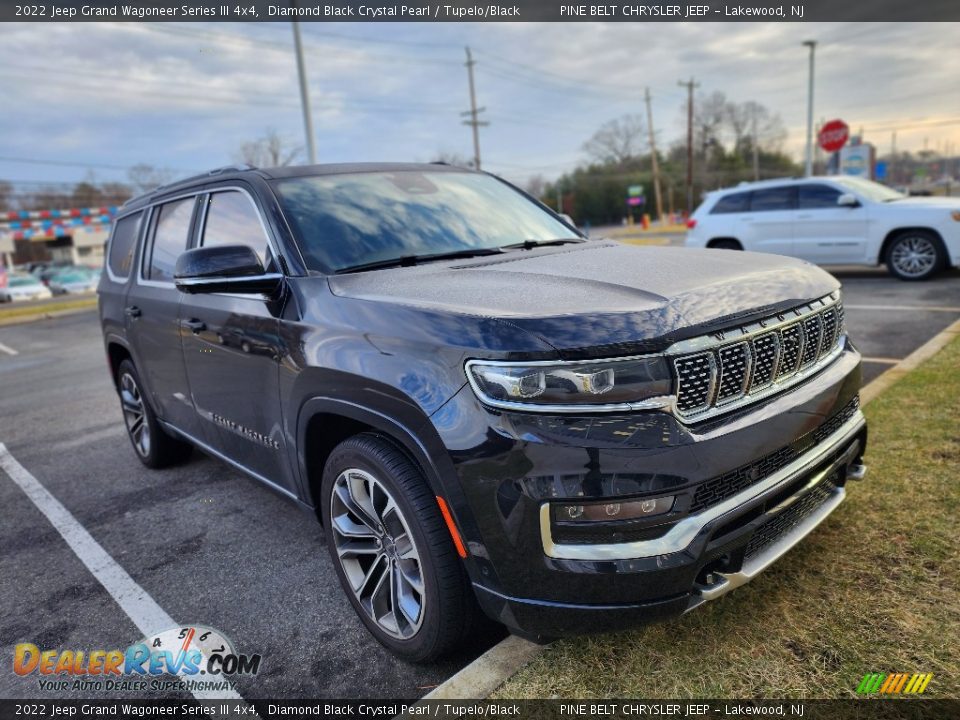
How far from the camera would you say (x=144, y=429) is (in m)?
4.92

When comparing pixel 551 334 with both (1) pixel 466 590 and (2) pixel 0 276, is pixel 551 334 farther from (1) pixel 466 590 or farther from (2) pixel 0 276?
(2) pixel 0 276

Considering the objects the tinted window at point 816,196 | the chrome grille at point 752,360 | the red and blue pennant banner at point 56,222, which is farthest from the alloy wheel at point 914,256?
the red and blue pennant banner at point 56,222

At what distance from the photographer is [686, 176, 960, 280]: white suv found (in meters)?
10.5

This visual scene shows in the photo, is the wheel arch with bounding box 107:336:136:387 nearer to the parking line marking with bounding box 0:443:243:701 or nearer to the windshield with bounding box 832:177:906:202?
the parking line marking with bounding box 0:443:243:701

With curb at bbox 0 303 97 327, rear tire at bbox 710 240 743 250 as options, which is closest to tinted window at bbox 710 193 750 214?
rear tire at bbox 710 240 743 250

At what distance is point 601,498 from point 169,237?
11.0 ft

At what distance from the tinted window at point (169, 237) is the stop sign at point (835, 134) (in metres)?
26.2

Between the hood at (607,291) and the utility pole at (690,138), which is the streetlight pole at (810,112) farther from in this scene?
the hood at (607,291)

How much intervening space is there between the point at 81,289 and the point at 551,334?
43.9 meters

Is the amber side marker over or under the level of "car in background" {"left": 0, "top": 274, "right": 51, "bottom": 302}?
over

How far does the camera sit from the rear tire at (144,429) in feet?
15.4

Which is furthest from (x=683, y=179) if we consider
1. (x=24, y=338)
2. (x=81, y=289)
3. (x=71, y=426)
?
(x=71, y=426)

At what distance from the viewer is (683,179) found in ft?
261

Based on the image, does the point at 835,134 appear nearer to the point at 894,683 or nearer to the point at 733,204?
the point at 733,204
